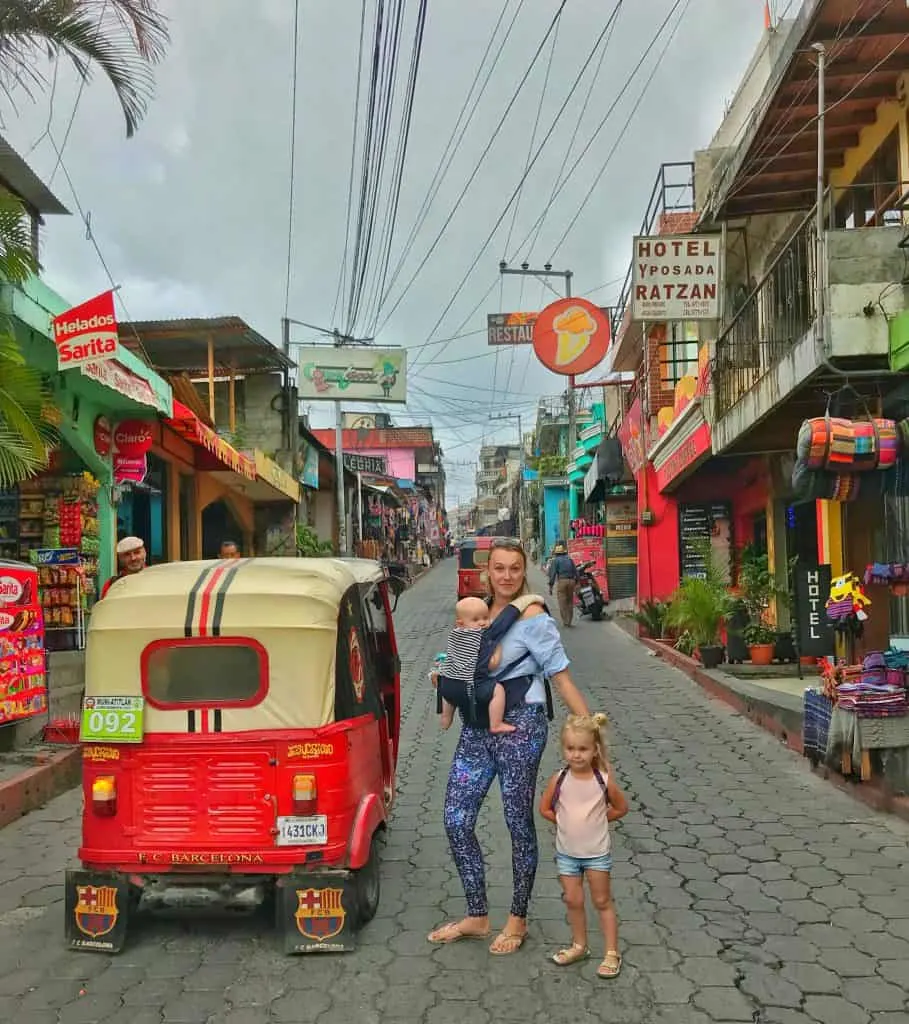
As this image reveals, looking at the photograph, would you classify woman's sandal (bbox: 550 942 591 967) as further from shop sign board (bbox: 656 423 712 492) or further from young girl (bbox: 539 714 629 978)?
shop sign board (bbox: 656 423 712 492)

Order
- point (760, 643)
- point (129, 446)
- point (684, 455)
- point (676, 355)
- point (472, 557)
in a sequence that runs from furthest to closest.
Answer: point (472, 557) < point (676, 355) < point (684, 455) < point (760, 643) < point (129, 446)

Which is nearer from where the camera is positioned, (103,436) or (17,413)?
(17,413)

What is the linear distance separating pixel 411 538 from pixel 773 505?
41.7m

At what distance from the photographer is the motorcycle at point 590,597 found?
20.7 metres

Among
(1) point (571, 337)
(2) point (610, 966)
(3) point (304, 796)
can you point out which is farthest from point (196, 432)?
(2) point (610, 966)

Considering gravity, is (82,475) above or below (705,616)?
above

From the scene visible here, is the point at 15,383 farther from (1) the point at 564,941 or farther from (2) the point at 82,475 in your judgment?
(1) the point at 564,941

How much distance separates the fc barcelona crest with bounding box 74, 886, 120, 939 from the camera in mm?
3834

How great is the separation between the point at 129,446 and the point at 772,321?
24.6ft

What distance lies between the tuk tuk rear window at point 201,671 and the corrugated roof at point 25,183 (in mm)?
7025

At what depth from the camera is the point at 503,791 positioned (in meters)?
3.86

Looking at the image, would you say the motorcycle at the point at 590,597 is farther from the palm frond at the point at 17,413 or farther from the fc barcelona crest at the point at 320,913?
the fc barcelona crest at the point at 320,913

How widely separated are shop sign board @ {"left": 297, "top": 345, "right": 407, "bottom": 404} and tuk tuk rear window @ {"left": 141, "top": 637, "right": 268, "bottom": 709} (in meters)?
23.1

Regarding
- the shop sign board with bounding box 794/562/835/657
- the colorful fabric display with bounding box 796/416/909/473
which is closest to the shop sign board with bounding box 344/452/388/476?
the shop sign board with bounding box 794/562/835/657
